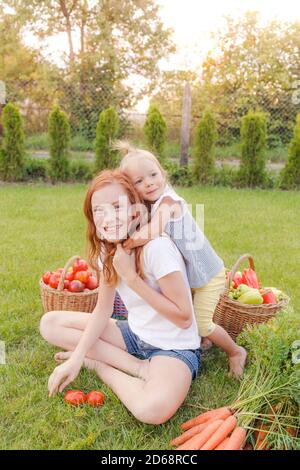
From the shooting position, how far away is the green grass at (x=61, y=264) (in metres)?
2.14

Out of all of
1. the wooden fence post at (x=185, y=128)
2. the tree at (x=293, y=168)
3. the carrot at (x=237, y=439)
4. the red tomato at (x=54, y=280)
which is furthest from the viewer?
the wooden fence post at (x=185, y=128)

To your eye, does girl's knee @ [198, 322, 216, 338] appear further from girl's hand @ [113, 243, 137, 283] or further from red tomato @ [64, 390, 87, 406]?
red tomato @ [64, 390, 87, 406]

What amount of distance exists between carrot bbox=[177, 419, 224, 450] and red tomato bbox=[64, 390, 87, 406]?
55 centimetres

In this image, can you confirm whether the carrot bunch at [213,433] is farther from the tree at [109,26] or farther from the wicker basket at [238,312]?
the tree at [109,26]

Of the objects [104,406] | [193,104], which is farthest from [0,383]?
[193,104]

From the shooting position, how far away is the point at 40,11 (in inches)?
602

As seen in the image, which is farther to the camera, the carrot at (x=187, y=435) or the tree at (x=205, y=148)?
the tree at (x=205, y=148)

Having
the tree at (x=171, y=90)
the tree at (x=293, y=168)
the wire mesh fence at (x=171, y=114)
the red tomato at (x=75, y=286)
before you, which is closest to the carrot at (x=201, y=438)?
the red tomato at (x=75, y=286)

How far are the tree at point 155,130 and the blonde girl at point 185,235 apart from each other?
19.1 feet

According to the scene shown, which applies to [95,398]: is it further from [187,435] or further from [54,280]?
[54,280]

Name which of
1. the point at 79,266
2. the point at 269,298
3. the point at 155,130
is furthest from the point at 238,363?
the point at 155,130

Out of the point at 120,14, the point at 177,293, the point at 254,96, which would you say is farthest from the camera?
the point at 120,14
